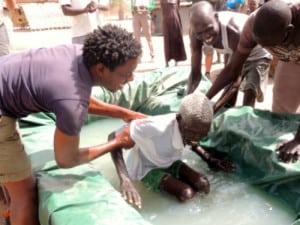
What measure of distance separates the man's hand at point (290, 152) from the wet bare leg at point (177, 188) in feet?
1.67

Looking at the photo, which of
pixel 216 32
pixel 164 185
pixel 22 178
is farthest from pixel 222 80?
pixel 22 178

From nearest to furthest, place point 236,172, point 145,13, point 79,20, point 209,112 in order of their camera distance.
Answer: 1. point 209,112
2. point 236,172
3. point 79,20
4. point 145,13

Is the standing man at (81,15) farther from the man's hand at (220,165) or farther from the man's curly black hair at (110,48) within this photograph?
the man's curly black hair at (110,48)

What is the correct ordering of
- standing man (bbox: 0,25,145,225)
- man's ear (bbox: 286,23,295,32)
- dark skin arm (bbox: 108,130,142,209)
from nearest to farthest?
1. standing man (bbox: 0,25,145,225)
2. dark skin arm (bbox: 108,130,142,209)
3. man's ear (bbox: 286,23,295,32)

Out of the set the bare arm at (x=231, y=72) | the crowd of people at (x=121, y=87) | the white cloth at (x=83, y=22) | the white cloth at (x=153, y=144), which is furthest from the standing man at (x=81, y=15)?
the white cloth at (x=153, y=144)

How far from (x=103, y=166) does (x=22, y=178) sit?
2.42 feet

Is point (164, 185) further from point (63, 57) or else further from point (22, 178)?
point (63, 57)

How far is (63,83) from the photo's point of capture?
58.9 inches

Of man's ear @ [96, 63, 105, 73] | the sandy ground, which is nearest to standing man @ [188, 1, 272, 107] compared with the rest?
man's ear @ [96, 63, 105, 73]

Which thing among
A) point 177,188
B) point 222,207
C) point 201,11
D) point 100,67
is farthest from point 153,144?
point 201,11

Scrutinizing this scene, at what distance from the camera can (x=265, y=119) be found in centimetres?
235

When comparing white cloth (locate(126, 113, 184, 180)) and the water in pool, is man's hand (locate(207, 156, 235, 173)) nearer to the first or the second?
the water in pool

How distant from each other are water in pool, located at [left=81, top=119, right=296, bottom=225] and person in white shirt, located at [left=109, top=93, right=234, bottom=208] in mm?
55

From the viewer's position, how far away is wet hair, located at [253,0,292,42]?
180cm
